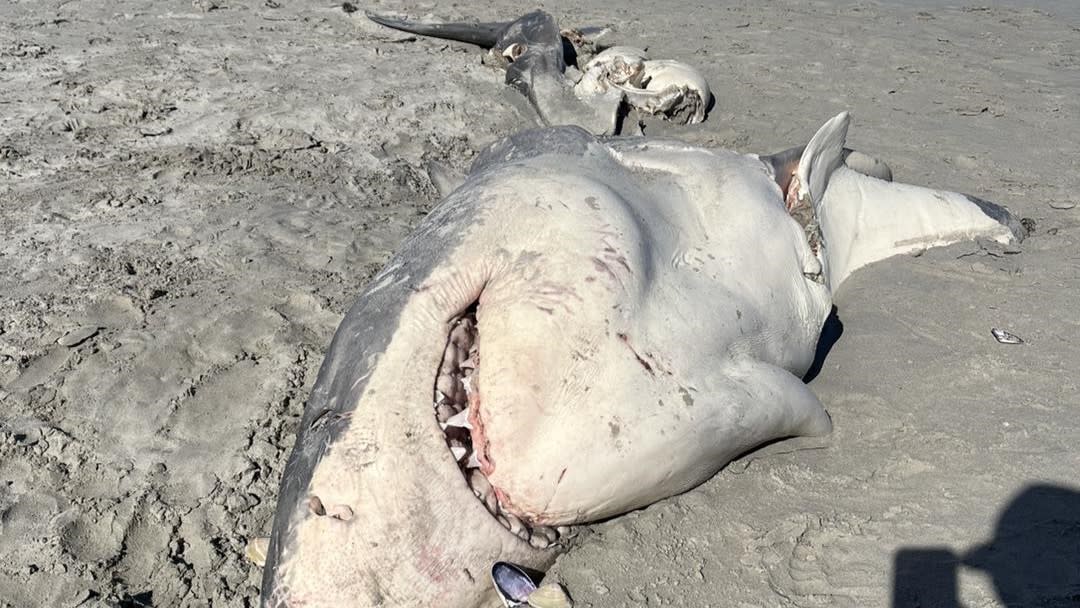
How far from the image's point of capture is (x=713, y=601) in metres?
2.57

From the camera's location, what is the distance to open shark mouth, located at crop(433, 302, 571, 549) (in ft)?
8.01

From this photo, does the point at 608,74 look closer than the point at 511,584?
No

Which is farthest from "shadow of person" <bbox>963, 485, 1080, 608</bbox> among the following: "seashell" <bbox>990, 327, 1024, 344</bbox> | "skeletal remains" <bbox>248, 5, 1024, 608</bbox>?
"seashell" <bbox>990, 327, 1024, 344</bbox>

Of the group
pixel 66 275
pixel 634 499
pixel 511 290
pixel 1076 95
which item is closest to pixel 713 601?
pixel 634 499

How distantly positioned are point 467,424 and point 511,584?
0.45m

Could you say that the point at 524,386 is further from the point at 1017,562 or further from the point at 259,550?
the point at 1017,562

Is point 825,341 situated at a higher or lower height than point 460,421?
lower

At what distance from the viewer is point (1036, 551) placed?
2.68m

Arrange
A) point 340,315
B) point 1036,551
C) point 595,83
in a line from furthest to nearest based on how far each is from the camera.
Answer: point 595,83 < point 340,315 < point 1036,551

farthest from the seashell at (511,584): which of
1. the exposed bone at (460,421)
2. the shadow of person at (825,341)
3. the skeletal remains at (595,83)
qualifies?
the skeletal remains at (595,83)

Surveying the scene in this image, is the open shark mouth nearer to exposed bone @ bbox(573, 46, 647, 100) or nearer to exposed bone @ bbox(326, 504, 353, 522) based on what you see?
exposed bone @ bbox(326, 504, 353, 522)

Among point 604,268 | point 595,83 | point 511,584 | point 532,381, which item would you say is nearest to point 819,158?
point 604,268

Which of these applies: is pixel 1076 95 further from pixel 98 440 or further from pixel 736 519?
pixel 98 440

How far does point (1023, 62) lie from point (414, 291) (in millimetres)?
7525
